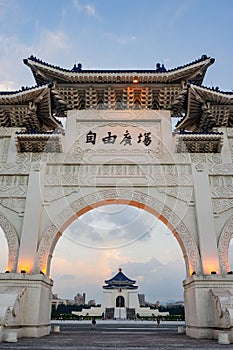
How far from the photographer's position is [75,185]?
26.2 ft

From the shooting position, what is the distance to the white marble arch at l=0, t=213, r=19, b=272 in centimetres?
719

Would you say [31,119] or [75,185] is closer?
[75,185]

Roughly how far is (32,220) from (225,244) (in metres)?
4.88

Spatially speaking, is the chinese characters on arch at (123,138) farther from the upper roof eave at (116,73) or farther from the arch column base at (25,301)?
the arch column base at (25,301)

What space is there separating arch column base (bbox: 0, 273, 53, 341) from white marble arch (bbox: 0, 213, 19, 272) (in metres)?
0.43

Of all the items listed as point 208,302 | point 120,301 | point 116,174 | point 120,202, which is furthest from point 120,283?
point 208,302

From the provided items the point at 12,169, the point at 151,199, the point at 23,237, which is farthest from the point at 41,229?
the point at 151,199

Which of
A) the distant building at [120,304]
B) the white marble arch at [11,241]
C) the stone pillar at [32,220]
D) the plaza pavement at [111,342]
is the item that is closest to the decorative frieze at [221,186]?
the plaza pavement at [111,342]

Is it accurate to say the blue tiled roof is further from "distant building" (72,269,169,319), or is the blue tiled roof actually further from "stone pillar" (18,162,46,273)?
"stone pillar" (18,162,46,273)

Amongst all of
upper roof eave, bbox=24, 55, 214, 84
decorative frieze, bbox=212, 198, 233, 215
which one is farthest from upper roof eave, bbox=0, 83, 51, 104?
decorative frieze, bbox=212, 198, 233, 215

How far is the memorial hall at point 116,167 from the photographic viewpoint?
6953 millimetres

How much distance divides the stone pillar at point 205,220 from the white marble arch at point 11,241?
179 inches

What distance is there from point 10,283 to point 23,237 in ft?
3.61

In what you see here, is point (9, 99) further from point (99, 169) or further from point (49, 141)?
point (99, 169)
